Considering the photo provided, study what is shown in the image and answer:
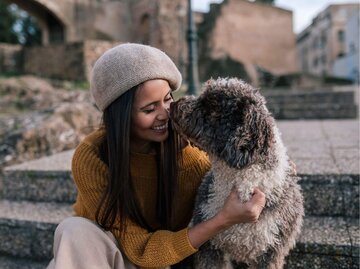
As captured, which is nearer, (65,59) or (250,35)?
(65,59)

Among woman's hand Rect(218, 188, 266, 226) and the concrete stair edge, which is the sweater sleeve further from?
the concrete stair edge

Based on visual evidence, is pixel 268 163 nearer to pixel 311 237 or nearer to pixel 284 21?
pixel 311 237

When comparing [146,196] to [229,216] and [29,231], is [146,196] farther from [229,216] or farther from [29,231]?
[29,231]

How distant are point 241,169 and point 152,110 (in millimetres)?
564

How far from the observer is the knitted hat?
5.68 feet

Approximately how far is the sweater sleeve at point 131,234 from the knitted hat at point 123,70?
0.32 m

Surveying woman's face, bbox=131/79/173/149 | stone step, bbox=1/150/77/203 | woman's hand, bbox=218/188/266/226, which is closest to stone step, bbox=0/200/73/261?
stone step, bbox=1/150/77/203

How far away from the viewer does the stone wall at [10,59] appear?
16.2 m

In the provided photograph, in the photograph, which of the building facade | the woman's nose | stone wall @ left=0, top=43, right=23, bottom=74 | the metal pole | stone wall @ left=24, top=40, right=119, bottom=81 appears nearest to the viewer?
the woman's nose

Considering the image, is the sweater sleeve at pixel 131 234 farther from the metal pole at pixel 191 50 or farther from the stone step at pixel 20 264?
the metal pole at pixel 191 50

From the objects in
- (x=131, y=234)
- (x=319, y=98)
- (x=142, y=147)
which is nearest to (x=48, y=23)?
(x=319, y=98)

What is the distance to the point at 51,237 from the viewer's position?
2494 mm

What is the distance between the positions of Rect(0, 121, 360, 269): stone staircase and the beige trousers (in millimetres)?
807

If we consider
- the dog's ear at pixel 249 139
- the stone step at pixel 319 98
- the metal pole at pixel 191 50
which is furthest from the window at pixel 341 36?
the dog's ear at pixel 249 139
